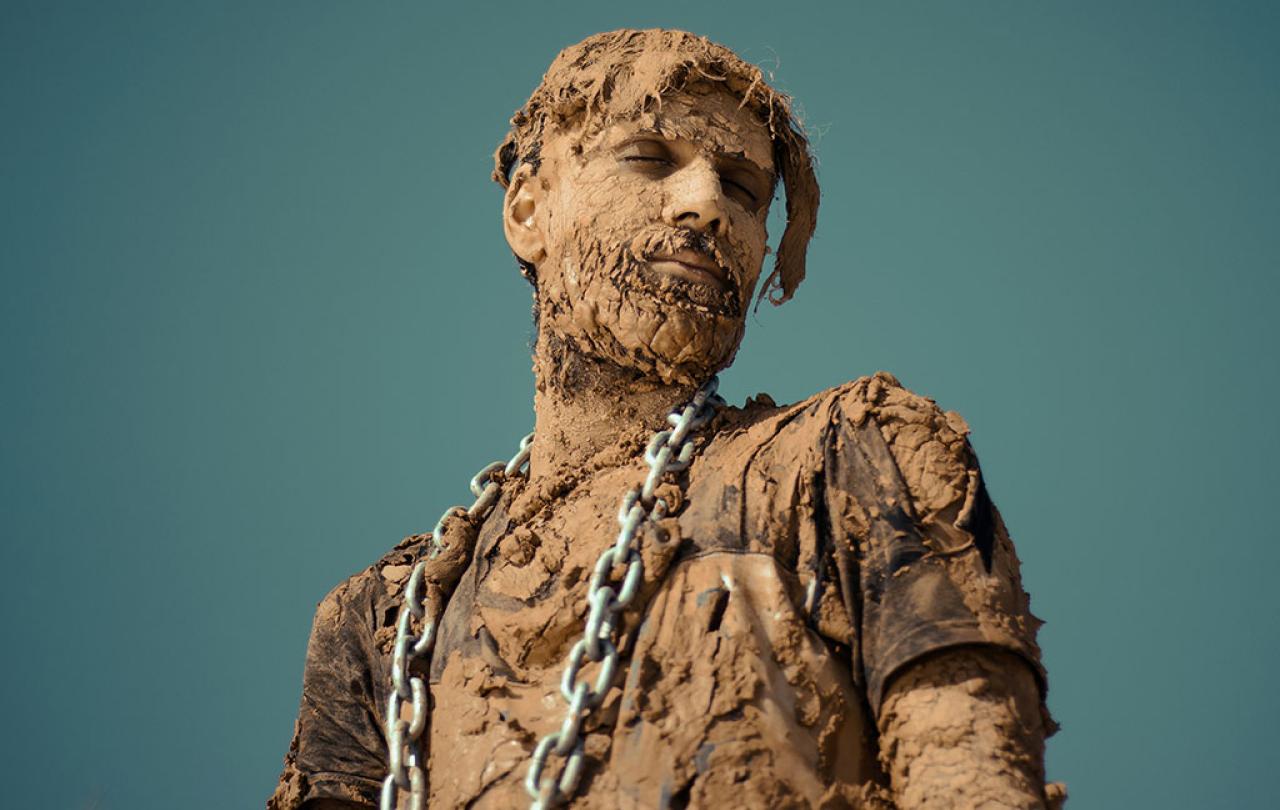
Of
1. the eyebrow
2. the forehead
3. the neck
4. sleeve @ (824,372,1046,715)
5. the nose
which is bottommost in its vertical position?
sleeve @ (824,372,1046,715)

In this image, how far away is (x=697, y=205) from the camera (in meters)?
3.89

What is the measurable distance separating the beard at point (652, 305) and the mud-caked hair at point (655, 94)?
0.38m

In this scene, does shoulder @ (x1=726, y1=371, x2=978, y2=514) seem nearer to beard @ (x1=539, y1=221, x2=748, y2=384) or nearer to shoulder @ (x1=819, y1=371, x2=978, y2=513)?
shoulder @ (x1=819, y1=371, x2=978, y2=513)

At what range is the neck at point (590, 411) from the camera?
403 cm

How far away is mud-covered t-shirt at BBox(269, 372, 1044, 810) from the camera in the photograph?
3156 mm

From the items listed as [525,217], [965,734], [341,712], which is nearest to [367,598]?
[341,712]

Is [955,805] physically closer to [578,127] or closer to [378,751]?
[378,751]

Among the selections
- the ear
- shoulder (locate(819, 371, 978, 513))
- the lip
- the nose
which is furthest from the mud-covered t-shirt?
the ear

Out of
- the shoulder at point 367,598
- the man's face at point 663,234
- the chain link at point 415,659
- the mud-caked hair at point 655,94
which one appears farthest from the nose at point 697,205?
the shoulder at point 367,598

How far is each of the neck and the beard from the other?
5 centimetres

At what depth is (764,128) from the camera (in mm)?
4211

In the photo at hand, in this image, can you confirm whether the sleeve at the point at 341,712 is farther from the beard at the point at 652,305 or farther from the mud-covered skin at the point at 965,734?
the mud-covered skin at the point at 965,734

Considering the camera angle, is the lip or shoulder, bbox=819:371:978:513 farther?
the lip

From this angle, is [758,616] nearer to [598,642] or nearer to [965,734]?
[598,642]
